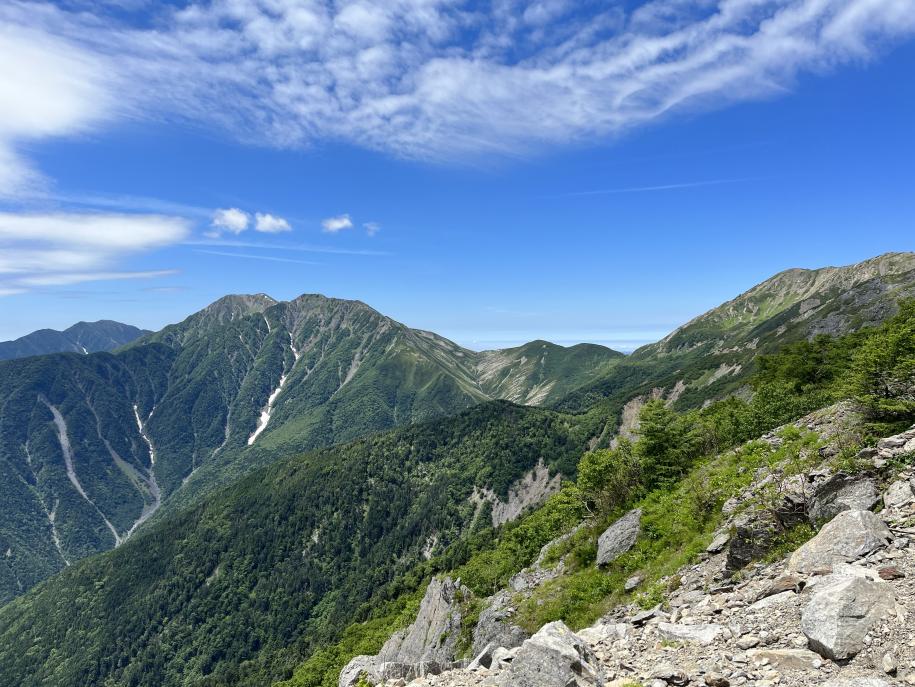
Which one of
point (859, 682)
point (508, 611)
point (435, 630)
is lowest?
point (435, 630)

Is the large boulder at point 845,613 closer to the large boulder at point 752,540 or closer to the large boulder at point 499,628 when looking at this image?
the large boulder at point 752,540

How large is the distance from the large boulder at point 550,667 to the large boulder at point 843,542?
27.5 feet

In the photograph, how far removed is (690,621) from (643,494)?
74.9 ft

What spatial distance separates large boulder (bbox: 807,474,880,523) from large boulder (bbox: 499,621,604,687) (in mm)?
12256

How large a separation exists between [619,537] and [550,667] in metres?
21.8

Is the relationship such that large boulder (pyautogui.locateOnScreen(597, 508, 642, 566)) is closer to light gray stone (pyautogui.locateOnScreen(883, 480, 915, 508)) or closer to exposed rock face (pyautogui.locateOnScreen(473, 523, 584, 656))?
exposed rock face (pyautogui.locateOnScreen(473, 523, 584, 656))

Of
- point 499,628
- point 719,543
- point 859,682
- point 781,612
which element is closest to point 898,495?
point 781,612

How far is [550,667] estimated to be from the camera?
13.4 metres

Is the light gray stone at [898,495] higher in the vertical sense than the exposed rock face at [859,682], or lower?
higher

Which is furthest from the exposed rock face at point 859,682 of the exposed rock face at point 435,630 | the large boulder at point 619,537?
the exposed rock face at point 435,630

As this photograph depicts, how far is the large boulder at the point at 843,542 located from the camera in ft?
48.0

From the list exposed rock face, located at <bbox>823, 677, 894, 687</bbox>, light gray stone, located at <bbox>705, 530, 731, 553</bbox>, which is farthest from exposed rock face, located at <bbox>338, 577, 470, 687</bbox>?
exposed rock face, located at <bbox>823, 677, 894, 687</bbox>

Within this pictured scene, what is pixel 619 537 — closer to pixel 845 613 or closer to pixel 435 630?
pixel 845 613

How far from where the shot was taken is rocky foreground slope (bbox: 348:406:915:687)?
11266mm
